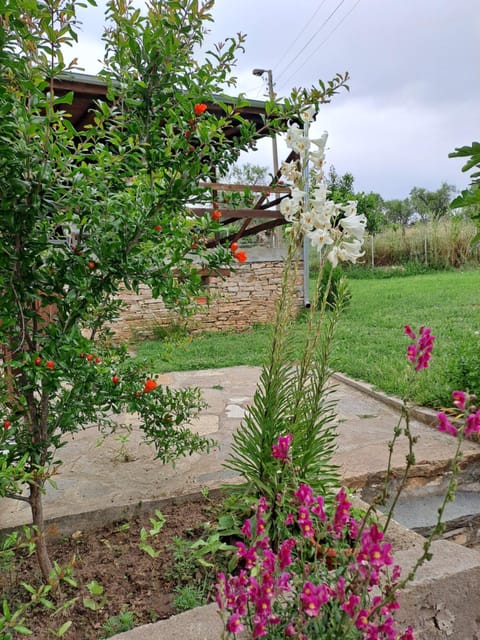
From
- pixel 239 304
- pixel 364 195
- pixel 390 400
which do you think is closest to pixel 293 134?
pixel 390 400

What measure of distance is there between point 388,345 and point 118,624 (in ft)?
15.3

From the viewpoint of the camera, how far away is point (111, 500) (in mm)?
2070

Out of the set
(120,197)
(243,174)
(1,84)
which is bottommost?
(120,197)

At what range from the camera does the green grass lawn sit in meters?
3.38

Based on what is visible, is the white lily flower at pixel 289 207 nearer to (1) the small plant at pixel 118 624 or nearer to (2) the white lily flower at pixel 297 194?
(2) the white lily flower at pixel 297 194

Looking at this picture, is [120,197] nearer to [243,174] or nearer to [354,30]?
[354,30]

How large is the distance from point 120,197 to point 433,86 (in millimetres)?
15645

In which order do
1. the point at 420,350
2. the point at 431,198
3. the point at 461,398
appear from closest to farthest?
the point at 461,398
the point at 420,350
the point at 431,198

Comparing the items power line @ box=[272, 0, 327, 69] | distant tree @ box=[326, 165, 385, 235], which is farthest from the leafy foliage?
distant tree @ box=[326, 165, 385, 235]

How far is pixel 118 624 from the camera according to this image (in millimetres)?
1371

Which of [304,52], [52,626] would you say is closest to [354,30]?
[304,52]

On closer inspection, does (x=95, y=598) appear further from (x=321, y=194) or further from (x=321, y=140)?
(x=321, y=140)

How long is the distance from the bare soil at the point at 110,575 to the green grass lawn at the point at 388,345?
2.19ft

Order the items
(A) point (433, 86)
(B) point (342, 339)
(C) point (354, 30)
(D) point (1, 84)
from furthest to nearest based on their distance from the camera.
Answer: (A) point (433, 86), (C) point (354, 30), (B) point (342, 339), (D) point (1, 84)
